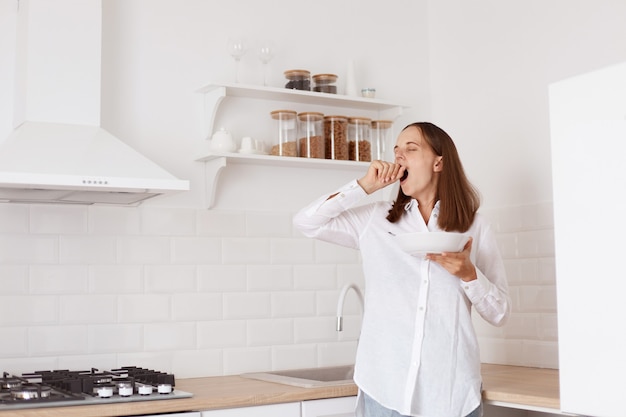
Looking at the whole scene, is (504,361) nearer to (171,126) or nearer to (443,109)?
(443,109)

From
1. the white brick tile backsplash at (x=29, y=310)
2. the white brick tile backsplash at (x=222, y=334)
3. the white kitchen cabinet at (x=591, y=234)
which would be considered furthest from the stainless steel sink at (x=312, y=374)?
the white kitchen cabinet at (x=591, y=234)

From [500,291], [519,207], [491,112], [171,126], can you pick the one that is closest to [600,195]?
[500,291]

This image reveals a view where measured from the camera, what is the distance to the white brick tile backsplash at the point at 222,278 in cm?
356

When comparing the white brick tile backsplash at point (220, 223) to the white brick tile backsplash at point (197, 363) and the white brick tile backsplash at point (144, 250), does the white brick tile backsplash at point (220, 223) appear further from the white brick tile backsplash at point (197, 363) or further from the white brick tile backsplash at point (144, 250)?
the white brick tile backsplash at point (197, 363)

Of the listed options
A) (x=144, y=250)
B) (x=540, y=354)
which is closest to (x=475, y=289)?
(x=540, y=354)

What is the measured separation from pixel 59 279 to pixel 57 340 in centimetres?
23

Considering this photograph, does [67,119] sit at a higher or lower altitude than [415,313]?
higher

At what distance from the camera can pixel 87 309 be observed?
3303 mm

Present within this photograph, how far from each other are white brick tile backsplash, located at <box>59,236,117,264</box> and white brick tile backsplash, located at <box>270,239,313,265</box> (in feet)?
2.39

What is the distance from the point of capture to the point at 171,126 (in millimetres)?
3566

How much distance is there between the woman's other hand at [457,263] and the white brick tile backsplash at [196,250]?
44.9 inches

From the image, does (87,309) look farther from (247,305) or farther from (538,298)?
(538,298)

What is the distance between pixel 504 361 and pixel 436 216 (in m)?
1.07

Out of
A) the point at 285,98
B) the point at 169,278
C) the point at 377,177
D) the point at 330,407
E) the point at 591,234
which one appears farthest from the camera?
the point at 285,98
